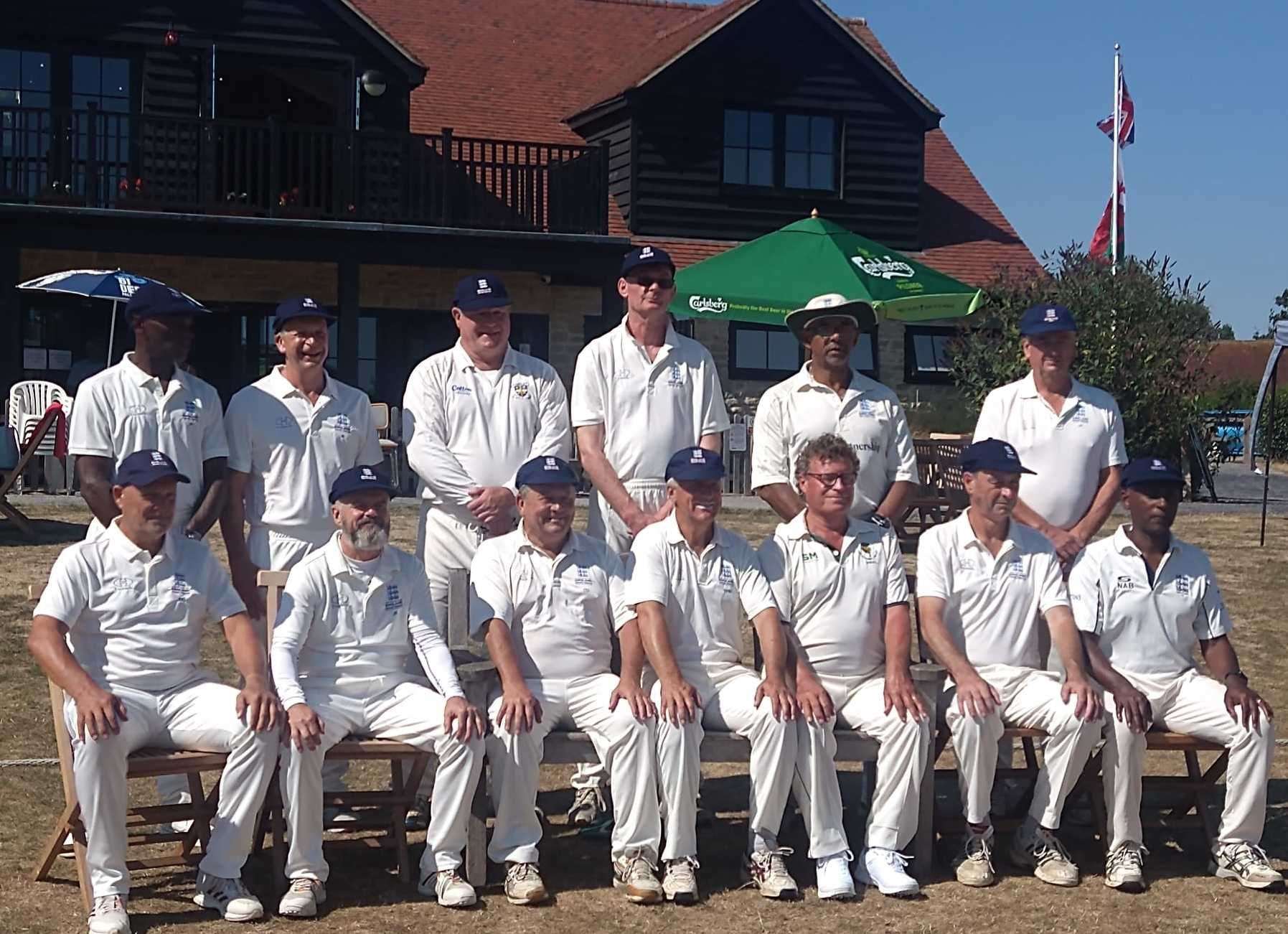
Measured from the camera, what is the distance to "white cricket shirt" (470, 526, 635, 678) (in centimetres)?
568

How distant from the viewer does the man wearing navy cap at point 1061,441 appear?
6352 mm

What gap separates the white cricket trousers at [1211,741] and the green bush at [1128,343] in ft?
38.3

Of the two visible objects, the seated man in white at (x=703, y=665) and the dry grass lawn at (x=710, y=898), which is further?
the seated man in white at (x=703, y=665)

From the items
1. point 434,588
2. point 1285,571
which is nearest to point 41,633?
point 434,588

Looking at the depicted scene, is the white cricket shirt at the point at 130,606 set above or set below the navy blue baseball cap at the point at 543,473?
below

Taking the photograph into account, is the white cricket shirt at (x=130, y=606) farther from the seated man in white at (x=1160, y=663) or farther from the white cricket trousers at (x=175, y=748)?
the seated man in white at (x=1160, y=663)

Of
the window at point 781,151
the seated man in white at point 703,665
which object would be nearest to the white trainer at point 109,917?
the seated man in white at point 703,665

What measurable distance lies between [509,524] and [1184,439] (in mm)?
13295

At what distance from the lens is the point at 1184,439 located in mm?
17938

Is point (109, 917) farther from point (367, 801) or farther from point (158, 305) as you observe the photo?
point (158, 305)

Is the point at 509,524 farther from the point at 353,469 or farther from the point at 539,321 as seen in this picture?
the point at 539,321

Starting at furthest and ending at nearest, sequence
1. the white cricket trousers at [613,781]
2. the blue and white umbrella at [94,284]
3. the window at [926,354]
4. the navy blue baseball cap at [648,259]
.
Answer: the window at [926,354] < the blue and white umbrella at [94,284] < the navy blue baseball cap at [648,259] < the white cricket trousers at [613,781]

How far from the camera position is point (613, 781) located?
215 inches

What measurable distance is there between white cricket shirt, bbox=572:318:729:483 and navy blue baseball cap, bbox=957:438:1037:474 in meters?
1.01
